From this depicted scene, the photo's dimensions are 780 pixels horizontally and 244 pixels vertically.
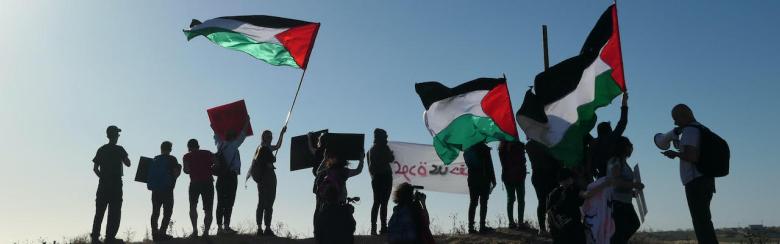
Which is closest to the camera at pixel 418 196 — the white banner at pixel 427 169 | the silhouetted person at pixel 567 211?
the silhouetted person at pixel 567 211

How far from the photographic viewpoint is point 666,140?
10.0 meters

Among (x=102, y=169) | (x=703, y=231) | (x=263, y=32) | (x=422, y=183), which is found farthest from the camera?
(x=422, y=183)

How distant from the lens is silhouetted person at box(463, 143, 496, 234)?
13.7 metres

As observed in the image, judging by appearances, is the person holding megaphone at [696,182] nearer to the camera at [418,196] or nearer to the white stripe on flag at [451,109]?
the camera at [418,196]

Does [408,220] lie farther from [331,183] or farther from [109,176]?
[109,176]

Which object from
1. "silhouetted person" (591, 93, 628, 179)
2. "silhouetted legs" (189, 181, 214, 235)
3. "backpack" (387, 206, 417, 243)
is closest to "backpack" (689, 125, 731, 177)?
"silhouetted person" (591, 93, 628, 179)

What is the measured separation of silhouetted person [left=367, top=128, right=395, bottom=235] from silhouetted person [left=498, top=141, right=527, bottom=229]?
1.81m

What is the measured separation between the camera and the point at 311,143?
13.4 metres

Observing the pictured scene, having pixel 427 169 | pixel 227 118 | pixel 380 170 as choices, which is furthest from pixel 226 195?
pixel 427 169

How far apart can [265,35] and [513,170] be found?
5.29 meters

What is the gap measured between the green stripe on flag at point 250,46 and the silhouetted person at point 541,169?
16.2 ft

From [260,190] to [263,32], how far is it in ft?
11.4

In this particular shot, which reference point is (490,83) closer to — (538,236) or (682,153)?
(538,236)

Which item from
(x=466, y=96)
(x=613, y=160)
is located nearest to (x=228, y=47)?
(x=466, y=96)
